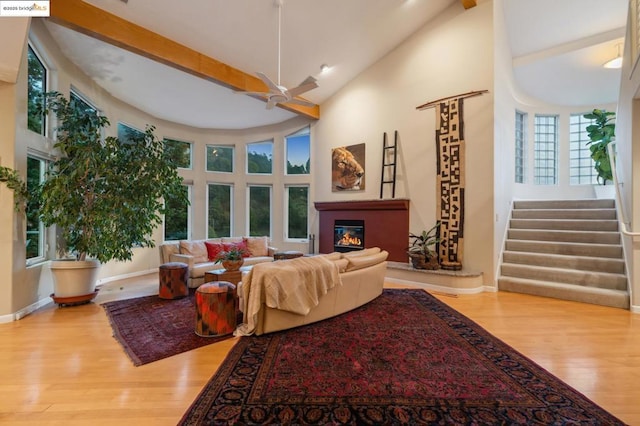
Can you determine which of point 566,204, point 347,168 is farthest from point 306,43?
point 566,204

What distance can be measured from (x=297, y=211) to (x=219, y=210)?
6.92 feet

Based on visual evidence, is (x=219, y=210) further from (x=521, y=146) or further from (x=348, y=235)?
(x=521, y=146)

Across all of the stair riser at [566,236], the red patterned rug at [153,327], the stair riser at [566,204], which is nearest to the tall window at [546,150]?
the stair riser at [566,204]

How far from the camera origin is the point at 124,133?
641 cm

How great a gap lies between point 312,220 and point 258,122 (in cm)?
300

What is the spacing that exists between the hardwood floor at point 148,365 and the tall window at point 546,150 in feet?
16.4

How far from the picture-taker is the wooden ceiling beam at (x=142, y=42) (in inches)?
144

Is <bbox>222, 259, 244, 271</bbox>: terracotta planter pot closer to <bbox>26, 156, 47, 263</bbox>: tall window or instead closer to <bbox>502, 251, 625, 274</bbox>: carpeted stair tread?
<bbox>26, 156, 47, 263</bbox>: tall window

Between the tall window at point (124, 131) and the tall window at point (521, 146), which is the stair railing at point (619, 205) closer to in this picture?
the tall window at point (521, 146)

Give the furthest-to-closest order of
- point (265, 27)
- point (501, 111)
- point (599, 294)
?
point (501, 111), point (265, 27), point (599, 294)

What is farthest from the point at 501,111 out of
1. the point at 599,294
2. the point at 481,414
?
the point at 481,414

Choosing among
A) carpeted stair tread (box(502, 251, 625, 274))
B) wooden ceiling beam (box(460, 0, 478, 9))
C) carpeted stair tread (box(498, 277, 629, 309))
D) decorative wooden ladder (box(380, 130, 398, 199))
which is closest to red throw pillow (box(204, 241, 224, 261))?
decorative wooden ladder (box(380, 130, 398, 199))

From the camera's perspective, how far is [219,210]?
26.4 ft

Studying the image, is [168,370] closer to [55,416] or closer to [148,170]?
[55,416]
